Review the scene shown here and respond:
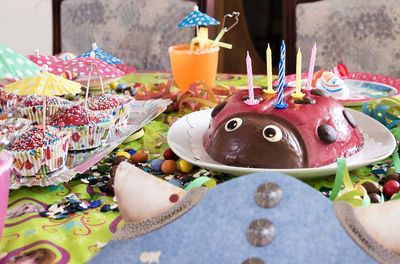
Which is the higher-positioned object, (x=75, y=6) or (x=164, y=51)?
(x=75, y=6)

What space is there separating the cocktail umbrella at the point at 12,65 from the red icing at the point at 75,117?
247 millimetres

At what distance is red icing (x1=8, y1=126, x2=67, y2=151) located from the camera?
76cm

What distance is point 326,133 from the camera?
29.9 inches

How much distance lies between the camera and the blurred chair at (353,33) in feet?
6.03

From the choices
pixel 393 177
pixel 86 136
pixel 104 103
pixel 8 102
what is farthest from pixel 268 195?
pixel 8 102

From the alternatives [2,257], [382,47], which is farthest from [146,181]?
[382,47]

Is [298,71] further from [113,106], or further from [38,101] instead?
[38,101]

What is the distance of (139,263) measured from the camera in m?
0.45

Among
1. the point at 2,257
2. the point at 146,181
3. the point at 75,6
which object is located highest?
the point at 75,6

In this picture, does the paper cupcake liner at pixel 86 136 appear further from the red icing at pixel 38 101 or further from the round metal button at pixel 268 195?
the round metal button at pixel 268 195

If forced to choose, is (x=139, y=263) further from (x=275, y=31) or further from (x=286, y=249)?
(x=275, y=31)

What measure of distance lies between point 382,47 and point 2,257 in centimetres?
162

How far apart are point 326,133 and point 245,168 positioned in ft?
0.47

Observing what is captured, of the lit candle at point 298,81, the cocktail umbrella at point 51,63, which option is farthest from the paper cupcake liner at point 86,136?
the lit candle at point 298,81
